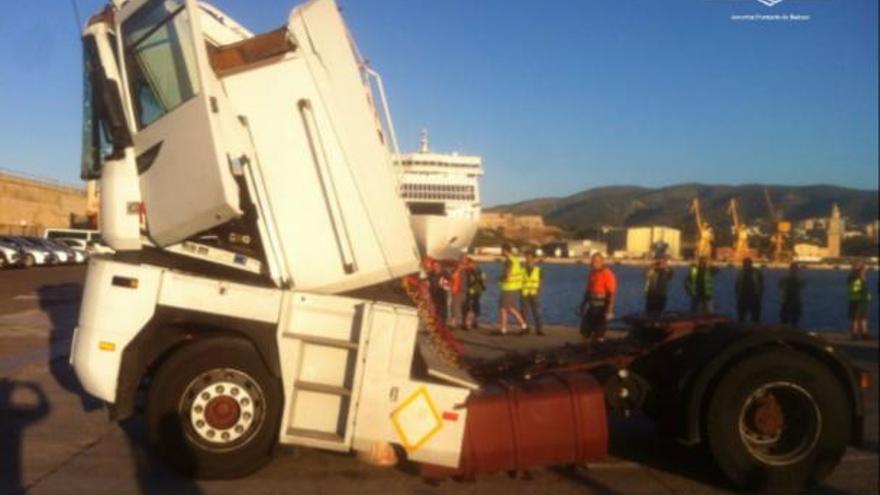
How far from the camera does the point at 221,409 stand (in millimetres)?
6230

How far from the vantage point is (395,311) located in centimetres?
617

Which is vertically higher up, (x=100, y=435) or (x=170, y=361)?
(x=170, y=361)

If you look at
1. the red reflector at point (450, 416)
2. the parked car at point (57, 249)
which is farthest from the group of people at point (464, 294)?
the parked car at point (57, 249)

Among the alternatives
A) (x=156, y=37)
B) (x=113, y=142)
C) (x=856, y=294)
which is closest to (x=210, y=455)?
(x=113, y=142)

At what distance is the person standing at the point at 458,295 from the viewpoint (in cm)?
1859

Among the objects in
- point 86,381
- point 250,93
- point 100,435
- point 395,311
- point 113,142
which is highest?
point 250,93

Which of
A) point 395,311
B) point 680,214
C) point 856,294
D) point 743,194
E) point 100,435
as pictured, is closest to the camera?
point 395,311

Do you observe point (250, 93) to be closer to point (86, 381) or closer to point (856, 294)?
point (86, 381)

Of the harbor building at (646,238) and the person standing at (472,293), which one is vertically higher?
the harbor building at (646,238)

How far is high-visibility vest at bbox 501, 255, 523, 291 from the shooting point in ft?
57.6

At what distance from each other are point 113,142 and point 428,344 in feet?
9.25

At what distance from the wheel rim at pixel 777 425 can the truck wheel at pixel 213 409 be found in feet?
11.3

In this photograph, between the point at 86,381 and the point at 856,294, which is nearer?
the point at 86,381

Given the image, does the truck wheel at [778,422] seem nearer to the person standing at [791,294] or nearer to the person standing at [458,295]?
the person standing at [791,294]
